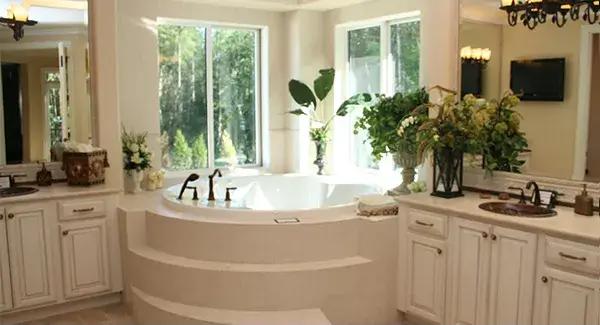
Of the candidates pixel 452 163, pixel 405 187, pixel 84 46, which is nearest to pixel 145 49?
pixel 84 46

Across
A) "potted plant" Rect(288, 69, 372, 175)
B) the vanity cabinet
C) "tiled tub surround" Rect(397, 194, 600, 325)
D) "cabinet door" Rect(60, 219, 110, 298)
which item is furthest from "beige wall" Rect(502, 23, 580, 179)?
the vanity cabinet

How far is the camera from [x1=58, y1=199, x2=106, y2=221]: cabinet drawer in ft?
12.5

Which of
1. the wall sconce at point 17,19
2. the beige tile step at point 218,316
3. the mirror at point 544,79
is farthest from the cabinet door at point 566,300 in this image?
the wall sconce at point 17,19

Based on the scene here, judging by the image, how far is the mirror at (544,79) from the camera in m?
3.14

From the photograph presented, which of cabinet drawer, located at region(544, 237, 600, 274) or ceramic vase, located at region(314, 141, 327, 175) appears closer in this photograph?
cabinet drawer, located at region(544, 237, 600, 274)

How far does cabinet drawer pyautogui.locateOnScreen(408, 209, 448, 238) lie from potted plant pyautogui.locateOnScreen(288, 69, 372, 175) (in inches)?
78.6

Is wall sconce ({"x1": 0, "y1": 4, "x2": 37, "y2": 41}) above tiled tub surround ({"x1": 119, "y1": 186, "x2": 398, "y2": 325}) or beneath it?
above

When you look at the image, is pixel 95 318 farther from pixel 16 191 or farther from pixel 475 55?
pixel 475 55

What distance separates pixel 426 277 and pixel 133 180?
2.74 metres

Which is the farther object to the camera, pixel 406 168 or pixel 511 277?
pixel 406 168

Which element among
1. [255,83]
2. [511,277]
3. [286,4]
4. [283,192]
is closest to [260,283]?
[511,277]

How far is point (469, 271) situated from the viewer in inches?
125

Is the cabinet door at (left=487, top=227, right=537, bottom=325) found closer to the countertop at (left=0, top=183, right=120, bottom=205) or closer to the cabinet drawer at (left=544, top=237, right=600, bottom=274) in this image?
the cabinet drawer at (left=544, top=237, right=600, bottom=274)

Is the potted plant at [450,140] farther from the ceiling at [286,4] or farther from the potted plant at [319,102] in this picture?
the ceiling at [286,4]
